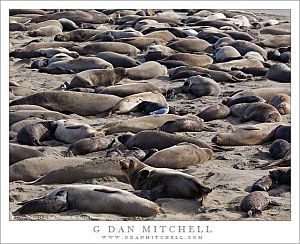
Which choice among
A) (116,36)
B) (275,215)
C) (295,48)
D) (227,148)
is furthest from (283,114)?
(116,36)

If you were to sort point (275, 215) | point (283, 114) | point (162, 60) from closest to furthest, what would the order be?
point (275, 215) → point (283, 114) → point (162, 60)

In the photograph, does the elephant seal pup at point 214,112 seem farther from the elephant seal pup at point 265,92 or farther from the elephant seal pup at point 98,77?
the elephant seal pup at point 98,77

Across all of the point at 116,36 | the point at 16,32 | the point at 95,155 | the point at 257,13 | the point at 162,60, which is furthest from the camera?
the point at 257,13

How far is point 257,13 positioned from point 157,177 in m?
13.1

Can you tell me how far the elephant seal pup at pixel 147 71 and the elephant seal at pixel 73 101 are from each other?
4.95 feet

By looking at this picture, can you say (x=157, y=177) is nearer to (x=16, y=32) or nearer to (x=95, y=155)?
(x=95, y=155)

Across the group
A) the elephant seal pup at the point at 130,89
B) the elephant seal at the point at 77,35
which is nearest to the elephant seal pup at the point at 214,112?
the elephant seal pup at the point at 130,89

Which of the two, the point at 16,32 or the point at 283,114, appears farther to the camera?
the point at 16,32

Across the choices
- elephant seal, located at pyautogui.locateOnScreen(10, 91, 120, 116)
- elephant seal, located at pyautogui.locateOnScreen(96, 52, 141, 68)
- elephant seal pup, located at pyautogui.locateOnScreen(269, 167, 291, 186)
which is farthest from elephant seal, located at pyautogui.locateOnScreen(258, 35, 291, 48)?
elephant seal pup, located at pyautogui.locateOnScreen(269, 167, 291, 186)

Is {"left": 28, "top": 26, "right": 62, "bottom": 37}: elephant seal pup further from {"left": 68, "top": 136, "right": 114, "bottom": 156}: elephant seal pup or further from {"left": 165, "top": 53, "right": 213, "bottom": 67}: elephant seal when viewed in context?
{"left": 68, "top": 136, "right": 114, "bottom": 156}: elephant seal pup

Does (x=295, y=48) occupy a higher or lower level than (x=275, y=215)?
higher

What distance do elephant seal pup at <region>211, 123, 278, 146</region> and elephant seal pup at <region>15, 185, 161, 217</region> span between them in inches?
77.4

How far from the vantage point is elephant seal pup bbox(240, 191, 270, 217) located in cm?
539

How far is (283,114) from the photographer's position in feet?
27.0
